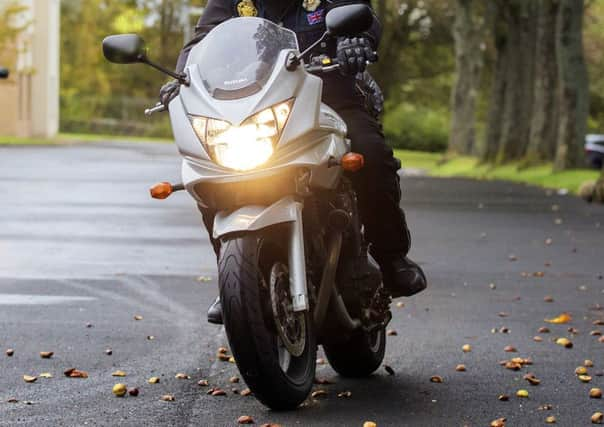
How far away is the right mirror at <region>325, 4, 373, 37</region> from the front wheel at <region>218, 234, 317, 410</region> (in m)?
0.79

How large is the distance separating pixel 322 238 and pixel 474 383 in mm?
1079

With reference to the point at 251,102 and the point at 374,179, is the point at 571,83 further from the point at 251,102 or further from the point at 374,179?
the point at 251,102

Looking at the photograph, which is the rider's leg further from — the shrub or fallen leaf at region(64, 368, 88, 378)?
the shrub

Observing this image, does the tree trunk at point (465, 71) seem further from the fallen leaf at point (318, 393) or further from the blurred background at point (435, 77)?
the fallen leaf at point (318, 393)

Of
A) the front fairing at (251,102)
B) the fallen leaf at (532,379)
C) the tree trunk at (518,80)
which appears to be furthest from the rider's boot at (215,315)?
the tree trunk at (518,80)

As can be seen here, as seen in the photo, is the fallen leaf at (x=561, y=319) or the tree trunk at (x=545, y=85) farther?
the tree trunk at (x=545, y=85)

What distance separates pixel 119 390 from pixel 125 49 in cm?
139

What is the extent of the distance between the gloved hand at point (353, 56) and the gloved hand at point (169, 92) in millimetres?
640

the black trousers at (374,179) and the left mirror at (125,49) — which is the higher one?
the left mirror at (125,49)

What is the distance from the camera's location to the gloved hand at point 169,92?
5.65 meters

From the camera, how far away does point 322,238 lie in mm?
5789

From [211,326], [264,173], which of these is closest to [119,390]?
[264,173]

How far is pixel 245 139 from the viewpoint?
5293mm

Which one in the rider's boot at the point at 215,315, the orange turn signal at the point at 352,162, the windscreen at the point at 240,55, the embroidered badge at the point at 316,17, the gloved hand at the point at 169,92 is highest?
the embroidered badge at the point at 316,17
